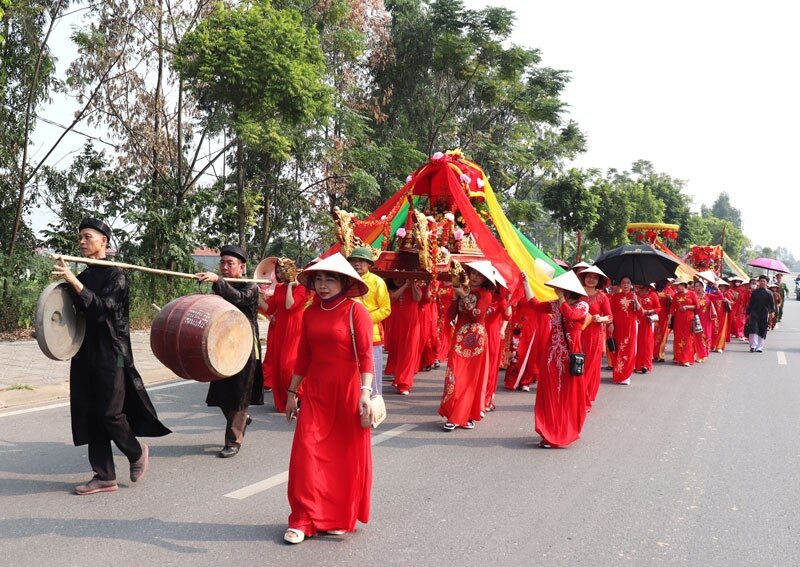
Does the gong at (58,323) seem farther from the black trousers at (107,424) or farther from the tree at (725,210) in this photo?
the tree at (725,210)

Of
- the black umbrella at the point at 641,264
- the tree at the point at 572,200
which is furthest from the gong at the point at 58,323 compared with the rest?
the tree at the point at 572,200

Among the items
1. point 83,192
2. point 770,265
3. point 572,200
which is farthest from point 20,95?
point 572,200

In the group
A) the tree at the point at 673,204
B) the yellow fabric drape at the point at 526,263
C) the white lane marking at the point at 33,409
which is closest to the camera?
the white lane marking at the point at 33,409

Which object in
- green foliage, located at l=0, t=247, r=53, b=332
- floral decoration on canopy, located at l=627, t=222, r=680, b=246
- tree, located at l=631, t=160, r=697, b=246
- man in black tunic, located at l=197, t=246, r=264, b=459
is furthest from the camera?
tree, located at l=631, t=160, r=697, b=246

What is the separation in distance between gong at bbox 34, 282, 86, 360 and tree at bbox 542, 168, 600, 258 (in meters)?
26.5

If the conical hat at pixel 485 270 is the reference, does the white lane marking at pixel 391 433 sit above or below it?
below

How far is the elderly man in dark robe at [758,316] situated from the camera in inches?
647

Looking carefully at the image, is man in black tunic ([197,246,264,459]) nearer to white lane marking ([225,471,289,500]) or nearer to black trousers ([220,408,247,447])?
black trousers ([220,408,247,447])

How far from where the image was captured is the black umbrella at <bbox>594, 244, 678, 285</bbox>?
12.7 meters

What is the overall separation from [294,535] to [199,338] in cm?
149

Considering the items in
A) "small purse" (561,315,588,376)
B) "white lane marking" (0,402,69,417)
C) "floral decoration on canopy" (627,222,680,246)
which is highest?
"floral decoration on canopy" (627,222,680,246)

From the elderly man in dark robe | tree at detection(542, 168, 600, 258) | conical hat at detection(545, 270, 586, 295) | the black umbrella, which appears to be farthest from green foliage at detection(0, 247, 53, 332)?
tree at detection(542, 168, 600, 258)

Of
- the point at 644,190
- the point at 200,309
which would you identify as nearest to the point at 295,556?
the point at 200,309

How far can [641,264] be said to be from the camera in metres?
12.9
